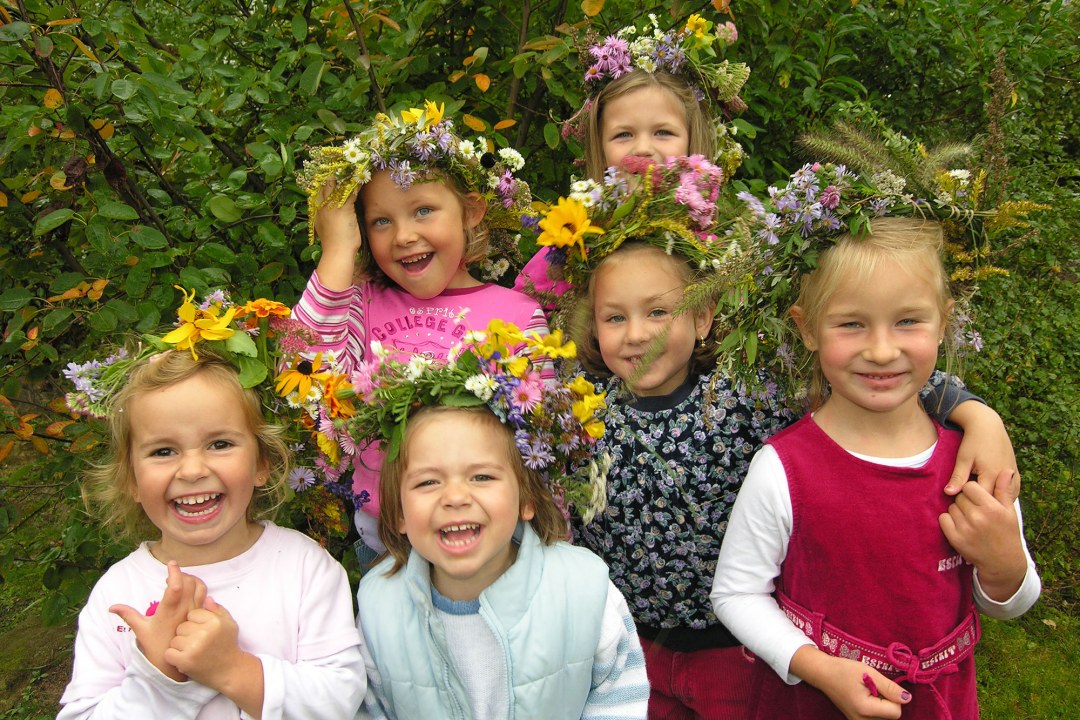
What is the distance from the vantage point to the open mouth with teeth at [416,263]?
2.41 meters

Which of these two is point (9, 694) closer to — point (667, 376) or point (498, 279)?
point (498, 279)

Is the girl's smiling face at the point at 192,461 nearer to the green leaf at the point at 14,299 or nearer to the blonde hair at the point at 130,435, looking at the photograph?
the blonde hair at the point at 130,435

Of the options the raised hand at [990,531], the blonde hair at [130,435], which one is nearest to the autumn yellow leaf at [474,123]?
the blonde hair at [130,435]

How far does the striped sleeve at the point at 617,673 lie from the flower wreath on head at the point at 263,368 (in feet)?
2.72

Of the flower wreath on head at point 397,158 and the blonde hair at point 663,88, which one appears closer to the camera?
the flower wreath on head at point 397,158

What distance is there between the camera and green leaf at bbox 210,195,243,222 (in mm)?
2318

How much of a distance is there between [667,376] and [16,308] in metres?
1.88

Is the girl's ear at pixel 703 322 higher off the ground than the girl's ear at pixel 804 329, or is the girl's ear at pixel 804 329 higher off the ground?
the girl's ear at pixel 703 322

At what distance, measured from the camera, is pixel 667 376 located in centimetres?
221

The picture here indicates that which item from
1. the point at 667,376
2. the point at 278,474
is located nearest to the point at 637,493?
the point at 667,376

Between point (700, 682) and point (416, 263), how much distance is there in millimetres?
1483

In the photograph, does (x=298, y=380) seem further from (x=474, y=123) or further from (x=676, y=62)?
(x=676, y=62)

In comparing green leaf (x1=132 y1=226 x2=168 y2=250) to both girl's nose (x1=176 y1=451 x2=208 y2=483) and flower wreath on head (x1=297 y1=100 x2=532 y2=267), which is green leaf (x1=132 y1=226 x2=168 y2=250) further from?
girl's nose (x1=176 y1=451 x2=208 y2=483)

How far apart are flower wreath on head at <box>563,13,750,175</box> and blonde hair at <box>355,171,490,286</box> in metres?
0.59
